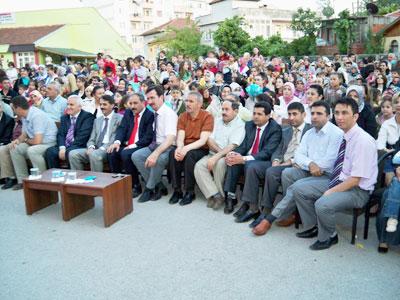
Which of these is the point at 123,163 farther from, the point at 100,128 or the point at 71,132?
the point at 71,132

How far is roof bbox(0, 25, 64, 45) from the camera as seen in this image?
99.8ft

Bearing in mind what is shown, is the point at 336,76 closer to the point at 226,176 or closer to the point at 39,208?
the point at 226,176

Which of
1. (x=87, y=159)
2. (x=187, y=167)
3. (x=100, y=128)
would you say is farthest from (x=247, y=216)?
(x=100, y=128)

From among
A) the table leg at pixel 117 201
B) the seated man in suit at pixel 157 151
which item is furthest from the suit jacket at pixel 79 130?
the table leg at pixel 117 201

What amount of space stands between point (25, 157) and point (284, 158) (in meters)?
3.98

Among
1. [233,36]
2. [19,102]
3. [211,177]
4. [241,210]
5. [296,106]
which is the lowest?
[241,210]

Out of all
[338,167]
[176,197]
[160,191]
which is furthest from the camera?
[160,191]

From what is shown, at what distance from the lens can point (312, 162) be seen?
13.2ft

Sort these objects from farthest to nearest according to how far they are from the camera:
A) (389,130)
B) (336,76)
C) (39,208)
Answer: (336,76) < (39,208) < (389,130)

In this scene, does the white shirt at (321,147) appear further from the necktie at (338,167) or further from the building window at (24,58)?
the building window at (24,58)

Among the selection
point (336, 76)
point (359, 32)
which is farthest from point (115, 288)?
point (359, 32)

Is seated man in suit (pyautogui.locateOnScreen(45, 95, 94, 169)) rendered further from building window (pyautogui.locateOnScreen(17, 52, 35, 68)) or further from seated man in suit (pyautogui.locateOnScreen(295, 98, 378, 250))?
building window (pyautogui.locateOnScreen(17, 52, 35, 68))

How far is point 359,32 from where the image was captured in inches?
1059

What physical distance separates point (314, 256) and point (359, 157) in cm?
100
